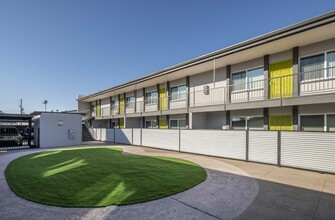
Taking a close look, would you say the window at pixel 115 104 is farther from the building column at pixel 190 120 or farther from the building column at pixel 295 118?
the building column at pixel 295 118

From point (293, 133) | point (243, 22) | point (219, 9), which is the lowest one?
point (293, 133)

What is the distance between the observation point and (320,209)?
13.9 feet

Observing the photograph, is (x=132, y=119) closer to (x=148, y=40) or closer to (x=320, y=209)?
(x=148, y=40)

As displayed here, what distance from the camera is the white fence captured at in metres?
7.68

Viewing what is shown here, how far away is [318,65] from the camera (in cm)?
963

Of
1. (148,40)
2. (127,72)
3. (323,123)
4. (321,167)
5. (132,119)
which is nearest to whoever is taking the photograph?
(321,167)

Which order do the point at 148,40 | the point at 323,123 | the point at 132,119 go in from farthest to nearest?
the point at 132,119 < the point at 148,40 < the point at 323,123

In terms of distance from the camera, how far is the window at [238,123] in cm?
1276

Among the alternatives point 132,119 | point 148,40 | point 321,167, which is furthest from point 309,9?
point 132,119

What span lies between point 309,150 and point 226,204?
583 cm

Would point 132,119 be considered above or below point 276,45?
below

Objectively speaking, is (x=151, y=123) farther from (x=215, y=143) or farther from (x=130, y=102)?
(x=215, y=143)

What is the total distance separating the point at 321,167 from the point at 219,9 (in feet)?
40.5

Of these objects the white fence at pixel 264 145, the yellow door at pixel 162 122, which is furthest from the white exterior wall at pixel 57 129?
the white fence at pixel 264 145
